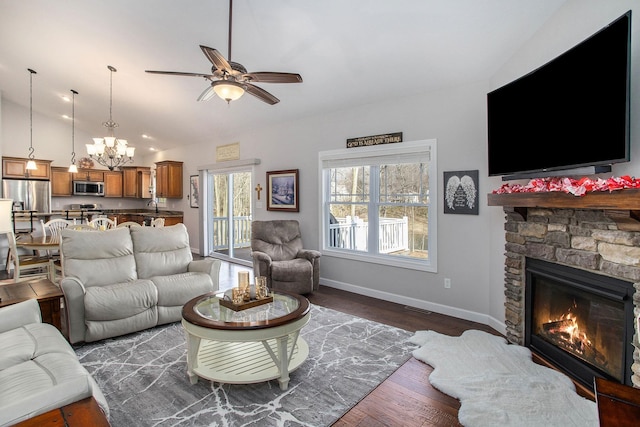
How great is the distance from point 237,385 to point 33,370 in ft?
3.95

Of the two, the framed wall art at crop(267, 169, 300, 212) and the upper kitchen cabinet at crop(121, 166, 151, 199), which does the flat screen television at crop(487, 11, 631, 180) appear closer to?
the framed wall art at crop(267, 169, 300, 212)

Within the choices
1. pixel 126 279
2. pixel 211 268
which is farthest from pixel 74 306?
pixel 211 268

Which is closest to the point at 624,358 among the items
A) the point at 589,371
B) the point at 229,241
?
the point at 589,371

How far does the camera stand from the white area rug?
6.64 feet

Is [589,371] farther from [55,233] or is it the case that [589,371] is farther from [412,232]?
[55,233]

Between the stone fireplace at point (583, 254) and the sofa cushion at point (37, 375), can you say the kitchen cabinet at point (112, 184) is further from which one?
the stone fireplace at point (583, 254)

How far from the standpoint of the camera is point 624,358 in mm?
2062

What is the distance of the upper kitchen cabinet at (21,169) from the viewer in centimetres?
743

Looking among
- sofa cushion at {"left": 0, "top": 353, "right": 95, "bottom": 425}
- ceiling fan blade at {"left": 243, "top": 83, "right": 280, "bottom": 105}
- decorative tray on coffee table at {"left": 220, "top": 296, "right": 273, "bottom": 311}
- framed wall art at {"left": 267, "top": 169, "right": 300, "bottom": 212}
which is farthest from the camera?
framed wall art at {"left": 267, "top": 169, "right": 300, "bottom": 212}

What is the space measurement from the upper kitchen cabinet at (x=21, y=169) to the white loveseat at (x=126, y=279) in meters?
6.01

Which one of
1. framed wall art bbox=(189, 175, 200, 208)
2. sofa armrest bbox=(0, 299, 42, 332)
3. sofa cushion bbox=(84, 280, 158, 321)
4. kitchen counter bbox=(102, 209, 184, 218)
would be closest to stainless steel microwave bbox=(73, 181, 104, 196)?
kitchen counter bbox=(102, 209, 184, 218)

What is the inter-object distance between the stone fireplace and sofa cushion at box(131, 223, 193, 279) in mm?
3453

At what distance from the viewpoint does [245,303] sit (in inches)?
103

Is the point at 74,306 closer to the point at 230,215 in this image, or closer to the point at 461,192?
the point at 461,192
